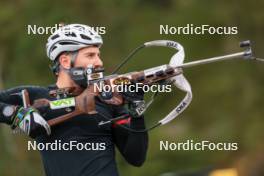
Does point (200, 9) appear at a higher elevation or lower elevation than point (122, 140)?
higher

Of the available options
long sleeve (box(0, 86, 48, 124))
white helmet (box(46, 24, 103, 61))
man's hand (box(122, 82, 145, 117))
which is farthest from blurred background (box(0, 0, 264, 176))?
man's hand (box(122, 82, 145, 117))

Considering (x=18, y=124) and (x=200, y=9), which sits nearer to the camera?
(x=18, y=124)

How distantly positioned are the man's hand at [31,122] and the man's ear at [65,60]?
467mm

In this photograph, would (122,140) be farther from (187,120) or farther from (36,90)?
(187,120)

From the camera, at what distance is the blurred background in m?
18.5

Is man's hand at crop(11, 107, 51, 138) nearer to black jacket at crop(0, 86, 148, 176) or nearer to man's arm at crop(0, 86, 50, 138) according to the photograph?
man's arm at crop(0, 86, 50, 138)

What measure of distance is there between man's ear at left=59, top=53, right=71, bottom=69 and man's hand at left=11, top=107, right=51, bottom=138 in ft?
1.53

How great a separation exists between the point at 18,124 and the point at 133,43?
11.3m

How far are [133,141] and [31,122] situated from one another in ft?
2.50

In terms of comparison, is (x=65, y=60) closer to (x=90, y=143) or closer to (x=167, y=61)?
(x=90, y=143)

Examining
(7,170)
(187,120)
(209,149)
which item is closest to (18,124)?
(7,170)

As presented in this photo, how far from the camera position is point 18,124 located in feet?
28.3

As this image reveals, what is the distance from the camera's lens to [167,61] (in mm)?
18906

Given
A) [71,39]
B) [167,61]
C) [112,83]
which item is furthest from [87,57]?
[167,61]
